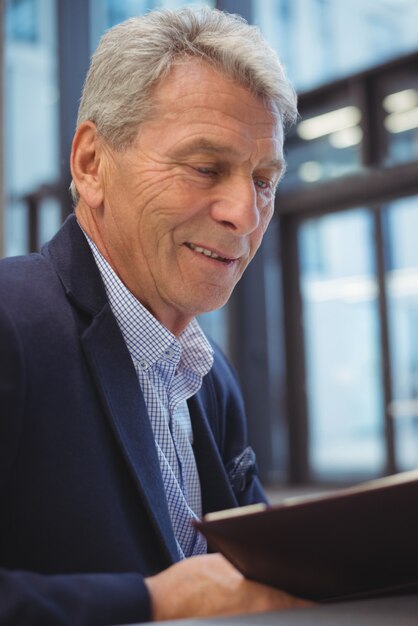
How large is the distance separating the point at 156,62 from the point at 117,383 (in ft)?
1.32

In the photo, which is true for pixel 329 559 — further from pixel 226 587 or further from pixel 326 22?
pixel 326 22

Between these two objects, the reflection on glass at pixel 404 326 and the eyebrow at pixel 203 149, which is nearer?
the eyebrow at pixel 203 149

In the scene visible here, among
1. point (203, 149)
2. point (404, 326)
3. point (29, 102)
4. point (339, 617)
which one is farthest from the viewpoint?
point (29, 102)

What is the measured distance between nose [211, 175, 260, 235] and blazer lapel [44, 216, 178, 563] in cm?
17

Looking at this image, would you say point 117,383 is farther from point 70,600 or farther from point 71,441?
point 70,600

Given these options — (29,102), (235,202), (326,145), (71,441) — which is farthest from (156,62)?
(29,102)

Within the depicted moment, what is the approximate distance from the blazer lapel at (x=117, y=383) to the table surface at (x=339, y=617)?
0.29 m

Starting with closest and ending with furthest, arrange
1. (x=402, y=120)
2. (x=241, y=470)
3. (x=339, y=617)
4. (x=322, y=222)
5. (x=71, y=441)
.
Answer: (x=339, y=617) → (x=71, y=441) → (x=241, y=470) → (x=402, y=120) → (x=322, y=222)

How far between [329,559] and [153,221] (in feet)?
1.79

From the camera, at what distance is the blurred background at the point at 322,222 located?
5.59 m

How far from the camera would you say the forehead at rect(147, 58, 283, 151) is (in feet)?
3.61

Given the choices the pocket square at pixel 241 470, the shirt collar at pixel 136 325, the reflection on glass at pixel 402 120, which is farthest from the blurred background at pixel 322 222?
the shirt collar at pixel 136 325

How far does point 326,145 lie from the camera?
591 cm

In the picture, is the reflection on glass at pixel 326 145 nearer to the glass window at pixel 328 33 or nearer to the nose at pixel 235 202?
the glass window at pixel 328 33
